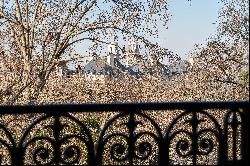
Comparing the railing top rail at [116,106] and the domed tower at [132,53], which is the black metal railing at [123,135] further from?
the domed tower at [132,53]

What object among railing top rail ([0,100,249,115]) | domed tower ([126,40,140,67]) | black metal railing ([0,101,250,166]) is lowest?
black metal railing ([0,101,250,166])

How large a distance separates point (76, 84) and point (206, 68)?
7.55 m

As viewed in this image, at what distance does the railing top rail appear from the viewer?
Result: 2023 mm

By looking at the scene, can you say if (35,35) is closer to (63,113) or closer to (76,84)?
(76,84)

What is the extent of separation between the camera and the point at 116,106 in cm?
217

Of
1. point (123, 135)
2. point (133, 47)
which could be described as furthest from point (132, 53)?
point (123, 135)

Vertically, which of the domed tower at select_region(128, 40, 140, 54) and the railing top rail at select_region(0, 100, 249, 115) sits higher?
the domed tower at select_region(128, 40, 140, 54)

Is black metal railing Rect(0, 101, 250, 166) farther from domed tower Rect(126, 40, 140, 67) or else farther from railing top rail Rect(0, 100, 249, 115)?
domed tower Rect(126, 40, 140, 67)

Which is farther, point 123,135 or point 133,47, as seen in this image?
point 133,47

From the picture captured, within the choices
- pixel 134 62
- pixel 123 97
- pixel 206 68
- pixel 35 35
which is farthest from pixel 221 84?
pixel 35 35

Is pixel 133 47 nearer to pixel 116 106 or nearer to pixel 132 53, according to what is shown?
pixel 132 53

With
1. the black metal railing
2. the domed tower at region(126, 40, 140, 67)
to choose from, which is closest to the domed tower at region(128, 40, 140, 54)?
the domed tower at region(126, 40, 140, 67)

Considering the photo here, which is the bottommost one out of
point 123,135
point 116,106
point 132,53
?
point 123,135

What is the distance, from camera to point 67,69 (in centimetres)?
1548
